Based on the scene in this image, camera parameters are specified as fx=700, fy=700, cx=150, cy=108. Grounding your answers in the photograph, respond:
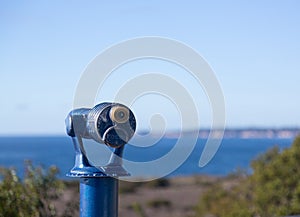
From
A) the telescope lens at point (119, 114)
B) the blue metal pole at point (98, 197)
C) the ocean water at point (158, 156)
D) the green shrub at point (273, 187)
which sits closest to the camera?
the telescope lens at point (119, 114)

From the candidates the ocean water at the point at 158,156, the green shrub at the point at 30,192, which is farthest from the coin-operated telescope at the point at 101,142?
the green shrub at the point at 30,192

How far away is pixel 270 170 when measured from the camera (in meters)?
11.2

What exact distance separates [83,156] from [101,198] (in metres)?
0.27

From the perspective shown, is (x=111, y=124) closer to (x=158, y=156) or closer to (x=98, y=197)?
(x=98, y=197)

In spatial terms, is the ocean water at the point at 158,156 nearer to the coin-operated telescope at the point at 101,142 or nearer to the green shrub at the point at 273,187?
the coin-operated telescope at the point at 101,142

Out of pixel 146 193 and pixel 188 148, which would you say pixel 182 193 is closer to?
pixel 146 193

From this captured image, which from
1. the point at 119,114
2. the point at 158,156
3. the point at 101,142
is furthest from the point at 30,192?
the point at 119,114

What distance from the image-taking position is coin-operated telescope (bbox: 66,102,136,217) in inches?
148

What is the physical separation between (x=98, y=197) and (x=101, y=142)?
31 centimetres

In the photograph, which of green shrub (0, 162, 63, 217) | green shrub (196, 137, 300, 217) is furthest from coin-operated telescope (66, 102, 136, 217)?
green shrub (196, 137, 300, 217)

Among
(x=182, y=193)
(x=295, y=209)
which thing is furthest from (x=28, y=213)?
(x=182, y=193)

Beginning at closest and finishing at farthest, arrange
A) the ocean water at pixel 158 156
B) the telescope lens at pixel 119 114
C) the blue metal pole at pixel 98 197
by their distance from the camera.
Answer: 1. the telescope lens at pixel 119 114
2. the blue metal pole at pixel 98 197
3. the ocean water at pixel 158 156

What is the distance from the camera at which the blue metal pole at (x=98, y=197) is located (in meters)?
3.88

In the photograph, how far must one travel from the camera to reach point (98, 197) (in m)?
3.88
